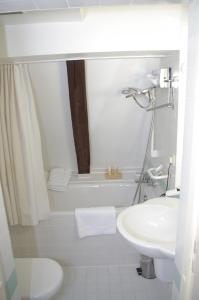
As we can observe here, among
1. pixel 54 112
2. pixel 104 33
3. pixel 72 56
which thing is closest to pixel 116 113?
pixel 54 112

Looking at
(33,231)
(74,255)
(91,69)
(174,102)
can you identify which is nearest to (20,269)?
(33,231)

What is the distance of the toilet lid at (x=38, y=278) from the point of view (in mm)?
1607

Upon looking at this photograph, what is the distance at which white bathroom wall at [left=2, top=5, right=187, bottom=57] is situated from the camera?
5.51 ft

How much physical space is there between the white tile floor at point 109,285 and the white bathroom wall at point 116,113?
1224 millimetres

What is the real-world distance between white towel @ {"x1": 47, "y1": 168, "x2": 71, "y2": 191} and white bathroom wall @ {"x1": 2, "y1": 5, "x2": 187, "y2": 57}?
155cm

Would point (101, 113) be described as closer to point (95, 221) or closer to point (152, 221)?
point (95, 221)

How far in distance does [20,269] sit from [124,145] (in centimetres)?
172

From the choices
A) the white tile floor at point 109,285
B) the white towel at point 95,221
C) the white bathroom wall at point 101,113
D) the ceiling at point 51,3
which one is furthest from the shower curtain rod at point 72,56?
the white tile floor at point 109,285

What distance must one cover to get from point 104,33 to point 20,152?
1.15m

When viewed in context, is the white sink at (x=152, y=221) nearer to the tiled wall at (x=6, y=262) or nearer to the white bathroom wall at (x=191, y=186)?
the white bathroom wall at (x=191, y=186)

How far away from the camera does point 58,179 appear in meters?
2.92

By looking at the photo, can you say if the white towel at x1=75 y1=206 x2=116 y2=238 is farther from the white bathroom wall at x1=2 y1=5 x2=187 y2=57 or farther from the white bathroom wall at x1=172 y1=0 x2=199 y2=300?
the white bathroom wall at x1=2 y1=5 x2=187 y2=57

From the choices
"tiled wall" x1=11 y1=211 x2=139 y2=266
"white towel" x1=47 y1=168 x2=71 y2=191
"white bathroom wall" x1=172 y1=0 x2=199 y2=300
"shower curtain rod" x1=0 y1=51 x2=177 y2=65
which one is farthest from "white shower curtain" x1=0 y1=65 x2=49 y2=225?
"white bathroom wall" x1=172 y1=0 x2=199 y2=300

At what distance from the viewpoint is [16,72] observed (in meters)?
1.95
